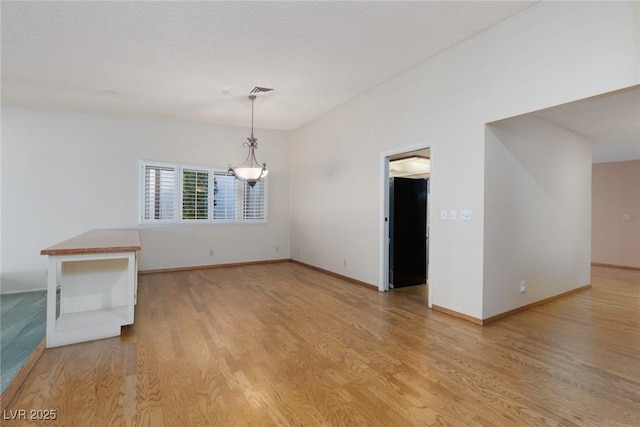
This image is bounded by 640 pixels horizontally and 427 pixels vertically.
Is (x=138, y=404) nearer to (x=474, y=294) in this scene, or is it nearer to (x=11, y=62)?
(x=474, y=294)

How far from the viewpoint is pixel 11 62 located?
3.83 m

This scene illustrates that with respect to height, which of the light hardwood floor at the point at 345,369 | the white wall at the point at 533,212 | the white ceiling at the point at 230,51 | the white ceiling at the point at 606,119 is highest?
the white ceiling at the point at 230,51

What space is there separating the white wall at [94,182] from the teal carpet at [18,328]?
0.79m

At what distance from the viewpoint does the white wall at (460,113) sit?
98.4 inches

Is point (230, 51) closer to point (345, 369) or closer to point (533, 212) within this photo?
point (345, 369)

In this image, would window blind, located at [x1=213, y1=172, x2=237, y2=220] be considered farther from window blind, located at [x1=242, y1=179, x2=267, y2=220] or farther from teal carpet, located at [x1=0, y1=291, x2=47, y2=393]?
teal carpet, located at [x1=0, y1=291, x2=47, y2=393]

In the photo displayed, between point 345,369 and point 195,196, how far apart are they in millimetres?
5345

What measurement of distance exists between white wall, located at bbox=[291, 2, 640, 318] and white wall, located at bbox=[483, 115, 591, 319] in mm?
218

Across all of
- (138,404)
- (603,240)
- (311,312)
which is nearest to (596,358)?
(311,312)

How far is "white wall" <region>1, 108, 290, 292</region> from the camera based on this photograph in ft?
17.5

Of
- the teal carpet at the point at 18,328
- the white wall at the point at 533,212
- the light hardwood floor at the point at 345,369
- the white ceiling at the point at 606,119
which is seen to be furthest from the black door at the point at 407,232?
the teal carpet at the point at 18,328

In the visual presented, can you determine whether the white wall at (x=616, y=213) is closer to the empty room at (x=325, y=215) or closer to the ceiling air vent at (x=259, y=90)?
the empty room at (x=325, y=215)

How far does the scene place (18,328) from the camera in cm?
355

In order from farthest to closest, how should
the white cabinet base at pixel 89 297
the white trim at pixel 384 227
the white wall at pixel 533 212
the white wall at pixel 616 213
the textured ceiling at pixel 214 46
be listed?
1. the white wall at pixel 616 213
2. the white trim at pixel 384 227
3. the white wall at pixel 533 212
4. the textured ceiling at pixel 214 46
5. the white cabinet base at pixel 89 297
